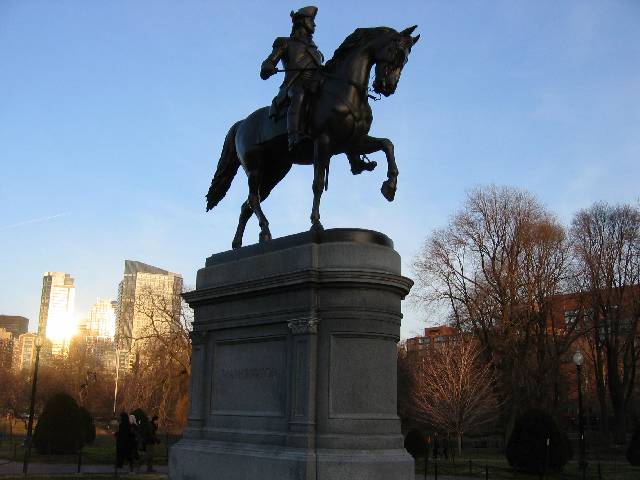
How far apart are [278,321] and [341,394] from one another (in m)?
1.56

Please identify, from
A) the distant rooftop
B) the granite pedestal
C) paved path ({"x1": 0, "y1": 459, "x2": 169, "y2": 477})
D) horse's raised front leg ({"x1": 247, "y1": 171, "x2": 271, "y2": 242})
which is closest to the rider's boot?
the granite pedestal

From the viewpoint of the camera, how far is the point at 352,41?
1132 centimetres

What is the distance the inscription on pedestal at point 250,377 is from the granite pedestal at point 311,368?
2 cm

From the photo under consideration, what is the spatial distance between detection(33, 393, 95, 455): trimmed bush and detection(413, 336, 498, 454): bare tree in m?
19.7

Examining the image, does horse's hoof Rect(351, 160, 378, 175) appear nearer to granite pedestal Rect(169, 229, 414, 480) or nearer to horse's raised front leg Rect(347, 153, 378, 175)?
horse's raised front leg Rect(347, 153, 378, 175)

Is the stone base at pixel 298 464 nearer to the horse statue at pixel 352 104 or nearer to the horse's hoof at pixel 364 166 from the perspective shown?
the horse statue at pixel 352 104

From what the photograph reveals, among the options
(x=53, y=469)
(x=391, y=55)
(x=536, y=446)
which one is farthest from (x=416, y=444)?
(x=391, y=55)

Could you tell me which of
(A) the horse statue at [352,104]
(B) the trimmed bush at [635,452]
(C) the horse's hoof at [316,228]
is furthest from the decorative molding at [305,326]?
(B) the trimmed bush at [635,452]

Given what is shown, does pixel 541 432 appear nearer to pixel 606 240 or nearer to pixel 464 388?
pixel 464 388

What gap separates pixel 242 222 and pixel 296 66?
3.38m

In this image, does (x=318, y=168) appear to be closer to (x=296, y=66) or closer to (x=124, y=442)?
(x=296, y=66)

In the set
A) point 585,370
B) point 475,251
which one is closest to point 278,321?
point 475,251

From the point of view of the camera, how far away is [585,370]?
208 feet

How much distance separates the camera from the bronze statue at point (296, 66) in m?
11.1
